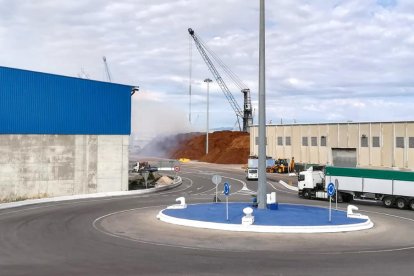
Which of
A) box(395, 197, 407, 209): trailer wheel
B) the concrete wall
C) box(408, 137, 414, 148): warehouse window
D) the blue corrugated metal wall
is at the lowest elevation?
box(395, 197, 407, 209): trailer wheel

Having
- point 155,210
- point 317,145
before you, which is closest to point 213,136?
point 317,145

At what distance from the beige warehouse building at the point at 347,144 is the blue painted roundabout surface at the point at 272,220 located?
42748 millimetres

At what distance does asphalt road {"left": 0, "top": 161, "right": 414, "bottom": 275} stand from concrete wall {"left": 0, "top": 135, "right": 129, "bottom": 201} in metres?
10.8

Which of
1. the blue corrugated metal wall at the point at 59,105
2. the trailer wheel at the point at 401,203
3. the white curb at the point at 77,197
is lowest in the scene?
the white curb at the point at 77,197

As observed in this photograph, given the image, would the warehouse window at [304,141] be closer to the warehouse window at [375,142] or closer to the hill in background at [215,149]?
the warehouse window at [375,142]

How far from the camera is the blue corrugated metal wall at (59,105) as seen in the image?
1727 inches

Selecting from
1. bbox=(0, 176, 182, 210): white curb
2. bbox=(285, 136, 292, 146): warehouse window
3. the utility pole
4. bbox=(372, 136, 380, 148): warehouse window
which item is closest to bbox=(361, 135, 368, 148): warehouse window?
bbox=(372, 136, 380, 148): warehouse window

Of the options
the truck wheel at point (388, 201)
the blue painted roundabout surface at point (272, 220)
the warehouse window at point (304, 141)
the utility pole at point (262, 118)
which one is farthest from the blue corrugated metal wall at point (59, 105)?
the warehouse window at point (304, 141)

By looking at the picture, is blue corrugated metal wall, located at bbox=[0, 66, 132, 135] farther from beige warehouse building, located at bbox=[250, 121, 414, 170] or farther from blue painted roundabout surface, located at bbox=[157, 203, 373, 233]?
beige warehouse building, located at bbox=[250, 121, 414, 170]

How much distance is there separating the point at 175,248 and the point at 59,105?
2907cm

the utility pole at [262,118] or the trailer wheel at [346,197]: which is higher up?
the utility pole at [262,118]

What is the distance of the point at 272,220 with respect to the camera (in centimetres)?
2969

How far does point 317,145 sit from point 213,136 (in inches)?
3235

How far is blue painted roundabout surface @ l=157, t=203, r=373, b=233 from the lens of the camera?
27.5m
